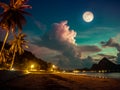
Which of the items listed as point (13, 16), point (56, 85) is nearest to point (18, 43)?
point (13, 16)

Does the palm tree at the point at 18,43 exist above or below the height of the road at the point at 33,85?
above

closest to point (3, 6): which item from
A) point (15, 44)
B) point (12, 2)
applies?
point (12, 2)

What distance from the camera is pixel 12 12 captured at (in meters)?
47.9

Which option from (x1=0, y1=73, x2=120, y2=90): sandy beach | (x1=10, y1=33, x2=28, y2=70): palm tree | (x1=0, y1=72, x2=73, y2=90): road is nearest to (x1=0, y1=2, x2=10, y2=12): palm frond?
(x1=0, y1=73, x2=120, y2=90): sandy beach

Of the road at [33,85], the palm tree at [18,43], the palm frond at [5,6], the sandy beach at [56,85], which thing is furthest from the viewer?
the palm tree at [18,43]

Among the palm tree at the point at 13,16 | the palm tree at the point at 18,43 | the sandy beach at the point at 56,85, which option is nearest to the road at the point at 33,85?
the sandy beach at the point at 56,85

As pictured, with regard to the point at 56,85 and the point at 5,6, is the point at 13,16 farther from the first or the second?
the point at 56,85

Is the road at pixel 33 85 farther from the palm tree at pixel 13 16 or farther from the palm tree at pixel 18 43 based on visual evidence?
the palm tree at pixel 18 43

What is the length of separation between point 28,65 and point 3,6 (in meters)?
118

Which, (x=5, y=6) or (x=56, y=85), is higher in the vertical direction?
(x=5, y=6)

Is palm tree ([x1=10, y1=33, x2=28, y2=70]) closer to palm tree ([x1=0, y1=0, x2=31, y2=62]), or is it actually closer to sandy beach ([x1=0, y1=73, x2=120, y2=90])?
palm tree ([x1=0, y1=0, x2=31, y2=62])

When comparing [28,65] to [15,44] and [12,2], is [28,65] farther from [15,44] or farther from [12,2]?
[12,2]

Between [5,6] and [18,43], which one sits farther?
[18,43]

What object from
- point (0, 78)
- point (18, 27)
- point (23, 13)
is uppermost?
point (23, 13)
